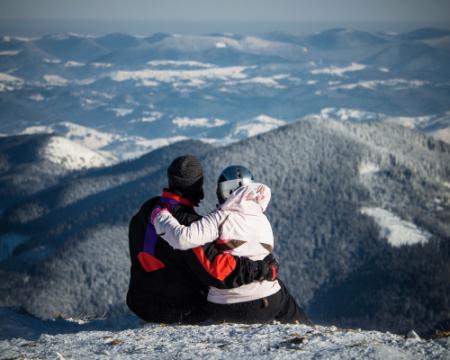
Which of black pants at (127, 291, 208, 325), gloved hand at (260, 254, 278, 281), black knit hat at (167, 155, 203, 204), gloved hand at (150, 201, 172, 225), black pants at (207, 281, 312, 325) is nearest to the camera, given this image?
gloved hand at (260, 254, 278, 281)

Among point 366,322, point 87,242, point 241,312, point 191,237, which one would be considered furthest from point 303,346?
point 87,242

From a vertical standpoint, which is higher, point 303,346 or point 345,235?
point 303,346

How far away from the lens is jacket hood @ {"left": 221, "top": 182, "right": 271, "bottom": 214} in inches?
680

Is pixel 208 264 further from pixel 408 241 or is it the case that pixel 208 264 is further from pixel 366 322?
pixel 408 241

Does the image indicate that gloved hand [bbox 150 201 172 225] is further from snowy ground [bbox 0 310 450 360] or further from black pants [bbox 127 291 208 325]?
snowy ground [bbox 0 310 450 360]

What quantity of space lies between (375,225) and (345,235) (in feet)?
30.3

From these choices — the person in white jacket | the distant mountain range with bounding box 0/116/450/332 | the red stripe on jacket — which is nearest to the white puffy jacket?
the person in white jacket

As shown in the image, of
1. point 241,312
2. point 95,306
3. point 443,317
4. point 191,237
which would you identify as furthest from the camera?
point 95,306

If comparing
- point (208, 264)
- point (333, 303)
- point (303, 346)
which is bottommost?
point (333, 303)

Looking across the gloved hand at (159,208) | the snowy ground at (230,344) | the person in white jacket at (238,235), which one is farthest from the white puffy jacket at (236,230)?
the snowy ground at (230,344)

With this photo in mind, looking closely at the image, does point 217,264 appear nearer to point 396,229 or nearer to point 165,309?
point 165,309

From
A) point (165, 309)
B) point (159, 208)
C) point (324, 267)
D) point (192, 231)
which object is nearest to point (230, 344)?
point (165, 309)

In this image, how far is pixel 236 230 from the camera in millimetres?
17312

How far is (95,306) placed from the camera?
478 ft
